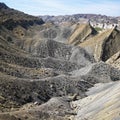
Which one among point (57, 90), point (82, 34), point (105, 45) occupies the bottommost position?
point (82, 34)

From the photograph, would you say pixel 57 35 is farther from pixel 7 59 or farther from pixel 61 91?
pixel 61 91

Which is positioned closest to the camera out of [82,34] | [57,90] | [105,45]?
[57,90]

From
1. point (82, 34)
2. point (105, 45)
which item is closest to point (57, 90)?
point (105, 45)

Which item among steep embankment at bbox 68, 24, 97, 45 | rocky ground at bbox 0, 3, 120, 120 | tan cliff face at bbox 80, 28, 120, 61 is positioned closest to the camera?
rocky ground at bbox 0, 3, 120, 120

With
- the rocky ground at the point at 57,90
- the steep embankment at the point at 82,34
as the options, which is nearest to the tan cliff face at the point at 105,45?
the rocky ground at the point at 57,90

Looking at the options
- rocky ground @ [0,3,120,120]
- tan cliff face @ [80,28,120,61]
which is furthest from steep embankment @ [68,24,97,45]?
rocky ground @ [0,3,120,120]

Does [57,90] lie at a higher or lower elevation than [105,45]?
higher

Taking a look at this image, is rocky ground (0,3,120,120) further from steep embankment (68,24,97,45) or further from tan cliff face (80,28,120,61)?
steep embankment (68,24,97,45)

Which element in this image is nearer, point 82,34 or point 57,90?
point 57,90

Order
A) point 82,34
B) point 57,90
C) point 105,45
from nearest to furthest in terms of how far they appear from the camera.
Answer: point 57,90 → point 105,45 → point 82,34

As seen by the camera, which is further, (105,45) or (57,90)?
(105,45)

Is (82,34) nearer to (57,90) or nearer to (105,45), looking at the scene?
A: (105,45)
